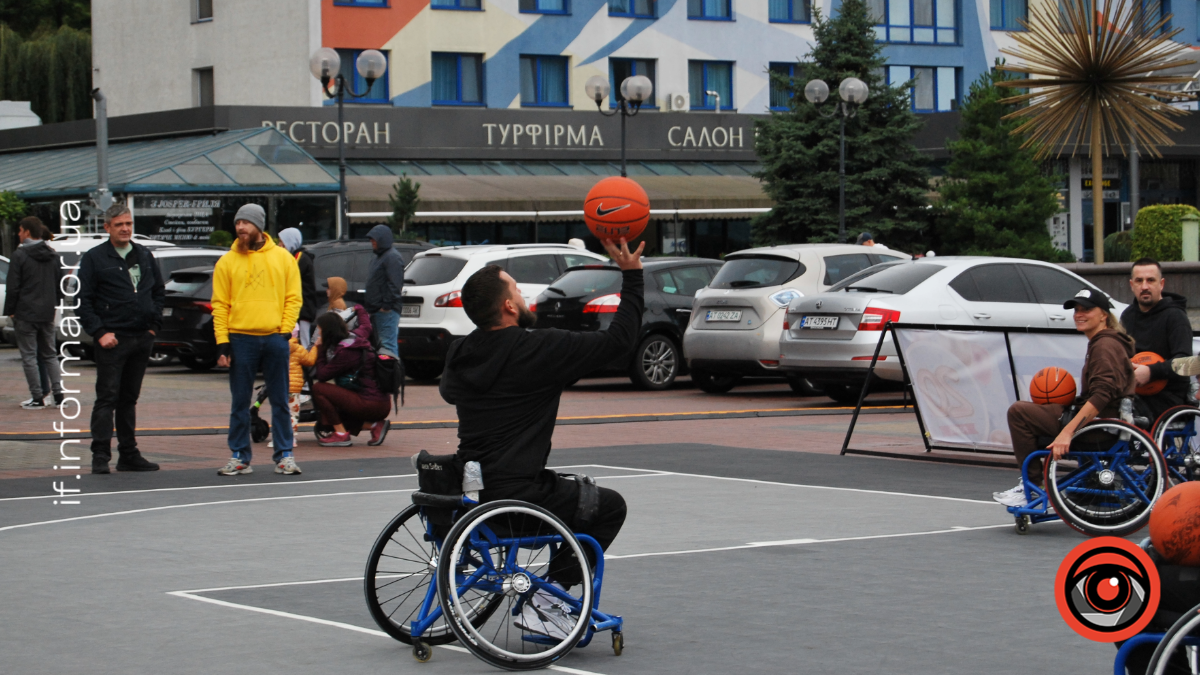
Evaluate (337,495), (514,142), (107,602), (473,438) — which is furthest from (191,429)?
(514,142)

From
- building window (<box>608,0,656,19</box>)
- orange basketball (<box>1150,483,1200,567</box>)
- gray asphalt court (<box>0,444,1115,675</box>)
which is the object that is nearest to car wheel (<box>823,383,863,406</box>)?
gray asphalt court (<box>0,444,1115,675</box>)

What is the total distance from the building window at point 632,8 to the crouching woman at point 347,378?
122 ft

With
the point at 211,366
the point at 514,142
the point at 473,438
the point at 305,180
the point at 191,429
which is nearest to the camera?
the point at 473,438

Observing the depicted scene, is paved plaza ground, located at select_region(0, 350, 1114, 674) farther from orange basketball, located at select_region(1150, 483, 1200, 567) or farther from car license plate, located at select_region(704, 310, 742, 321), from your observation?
car license plate, located at select_region(704, 310, 742, 321)

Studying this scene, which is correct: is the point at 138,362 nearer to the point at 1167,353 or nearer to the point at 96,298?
the point at 96,298

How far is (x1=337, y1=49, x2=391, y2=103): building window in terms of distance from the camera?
45750 millimetres

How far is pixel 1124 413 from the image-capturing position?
30.1ft

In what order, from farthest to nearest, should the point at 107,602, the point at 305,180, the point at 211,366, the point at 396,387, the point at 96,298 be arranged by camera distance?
1. the point at 305,180
2. the point at 211,366
3. the point at 396,387
4. the point at 96,298
5. the point at 107,602

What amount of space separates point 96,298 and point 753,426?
667 centimetres

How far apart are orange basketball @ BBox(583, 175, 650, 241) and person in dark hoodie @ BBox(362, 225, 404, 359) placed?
11677 mm

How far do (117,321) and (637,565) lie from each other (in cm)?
571

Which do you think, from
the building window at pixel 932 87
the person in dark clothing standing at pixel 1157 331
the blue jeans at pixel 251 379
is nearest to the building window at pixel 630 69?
the building window at pixel 932 87

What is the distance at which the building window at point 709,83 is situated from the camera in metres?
51.6

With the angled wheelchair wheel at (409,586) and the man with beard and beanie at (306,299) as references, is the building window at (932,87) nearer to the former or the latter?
the man with beard and beanie at (306,299)
